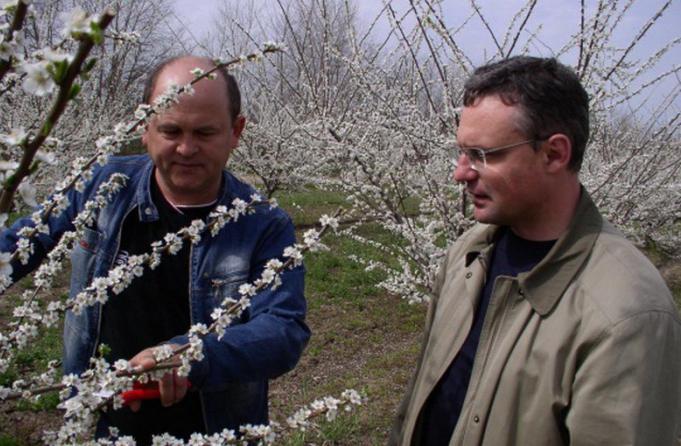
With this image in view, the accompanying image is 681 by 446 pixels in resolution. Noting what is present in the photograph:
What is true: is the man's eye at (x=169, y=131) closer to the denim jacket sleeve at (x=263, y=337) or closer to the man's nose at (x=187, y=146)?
the man's nose at (x=187, y=146)

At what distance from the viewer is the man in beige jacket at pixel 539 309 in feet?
4.41

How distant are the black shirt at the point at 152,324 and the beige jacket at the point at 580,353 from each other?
0.82m

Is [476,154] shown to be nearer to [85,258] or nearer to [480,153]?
[480,153]

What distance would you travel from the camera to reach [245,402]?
1.80 m

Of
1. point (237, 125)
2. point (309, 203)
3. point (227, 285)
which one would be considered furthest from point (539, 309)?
point (309, 203)

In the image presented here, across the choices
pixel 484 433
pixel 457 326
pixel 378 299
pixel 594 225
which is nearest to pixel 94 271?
pixel 457 326

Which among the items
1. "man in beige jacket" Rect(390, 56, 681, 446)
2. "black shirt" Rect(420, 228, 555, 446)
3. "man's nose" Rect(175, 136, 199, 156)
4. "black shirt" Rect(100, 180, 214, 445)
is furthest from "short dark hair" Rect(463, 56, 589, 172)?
"black shirt" Rect(100, 180, 214, 445)

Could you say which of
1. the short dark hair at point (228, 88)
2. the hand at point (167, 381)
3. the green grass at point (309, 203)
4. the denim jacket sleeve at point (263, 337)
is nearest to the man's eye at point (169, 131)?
the short dark hair at point (228, 88)

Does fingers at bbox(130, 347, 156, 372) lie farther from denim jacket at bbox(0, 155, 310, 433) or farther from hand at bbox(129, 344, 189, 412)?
denim jacket at bbox(0, 155, 310, 433)

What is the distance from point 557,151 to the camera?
1.63 m

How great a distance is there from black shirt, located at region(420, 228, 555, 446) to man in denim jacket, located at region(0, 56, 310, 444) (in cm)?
46

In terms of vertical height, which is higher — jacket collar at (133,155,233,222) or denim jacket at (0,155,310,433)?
jacket collar at (133,155,233,222)

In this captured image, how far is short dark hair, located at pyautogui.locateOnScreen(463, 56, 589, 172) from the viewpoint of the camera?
1616 millimetres

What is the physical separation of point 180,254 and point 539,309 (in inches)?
40.9
